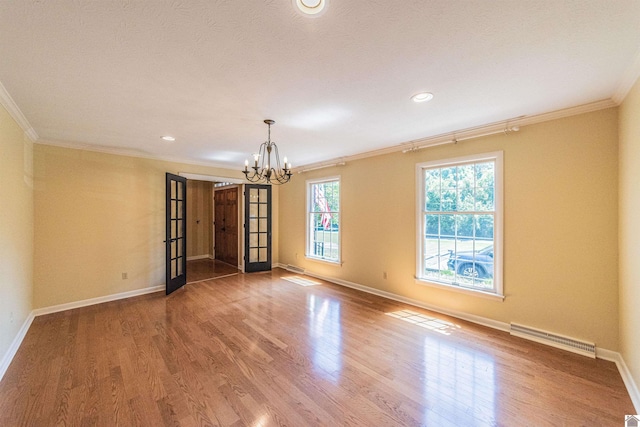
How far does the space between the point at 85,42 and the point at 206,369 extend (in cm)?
259

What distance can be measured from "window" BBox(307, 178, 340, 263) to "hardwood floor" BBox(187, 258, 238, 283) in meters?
2.08

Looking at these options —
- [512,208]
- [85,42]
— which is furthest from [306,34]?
[512,208]

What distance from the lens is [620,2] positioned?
1.27m

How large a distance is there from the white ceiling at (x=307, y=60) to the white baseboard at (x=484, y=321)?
7.87 feet

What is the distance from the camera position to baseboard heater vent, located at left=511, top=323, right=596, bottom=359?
97.9 inches

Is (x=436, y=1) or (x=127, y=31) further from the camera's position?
(x=127, y=31)

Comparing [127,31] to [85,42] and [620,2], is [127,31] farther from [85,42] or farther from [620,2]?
[620,2]

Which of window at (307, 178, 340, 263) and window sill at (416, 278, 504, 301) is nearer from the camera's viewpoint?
window sill at (416, 278, 504, 301)

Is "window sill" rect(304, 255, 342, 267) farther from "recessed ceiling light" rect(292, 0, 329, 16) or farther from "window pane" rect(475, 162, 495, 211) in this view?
"recessed ceiling light" rect(292, 0, 329, 16)

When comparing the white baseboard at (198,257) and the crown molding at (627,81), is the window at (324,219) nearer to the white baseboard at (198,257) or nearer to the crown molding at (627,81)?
the crown molding at (627,81)

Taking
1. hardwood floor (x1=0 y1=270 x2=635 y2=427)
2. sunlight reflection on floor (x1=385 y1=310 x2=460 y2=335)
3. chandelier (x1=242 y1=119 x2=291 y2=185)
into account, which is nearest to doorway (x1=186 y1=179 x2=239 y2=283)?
chandelier (x1=242 y1=119 x2=291 y2=185)

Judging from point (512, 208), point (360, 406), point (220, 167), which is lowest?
point (360, 406)

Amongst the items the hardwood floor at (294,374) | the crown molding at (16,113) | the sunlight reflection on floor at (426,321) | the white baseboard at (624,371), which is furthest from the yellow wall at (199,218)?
the white baseboard at (624,371)

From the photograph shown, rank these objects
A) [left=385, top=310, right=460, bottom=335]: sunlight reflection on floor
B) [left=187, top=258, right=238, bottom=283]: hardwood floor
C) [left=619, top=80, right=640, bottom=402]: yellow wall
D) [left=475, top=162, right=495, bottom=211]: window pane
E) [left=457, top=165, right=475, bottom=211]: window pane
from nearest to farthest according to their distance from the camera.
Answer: [left=619, top=80, right=640, bottom=402]: yellow wall < [left=385, top=310, right=460, bottom=335]: sunlight reflection on floor < [left=475, top=162, right=495, bottom=211]: window pane < [left=457, top=165, right=475, bottom=211]: window pane < [left=187, top=258, right=238, bottom=283]: hardwood floor
